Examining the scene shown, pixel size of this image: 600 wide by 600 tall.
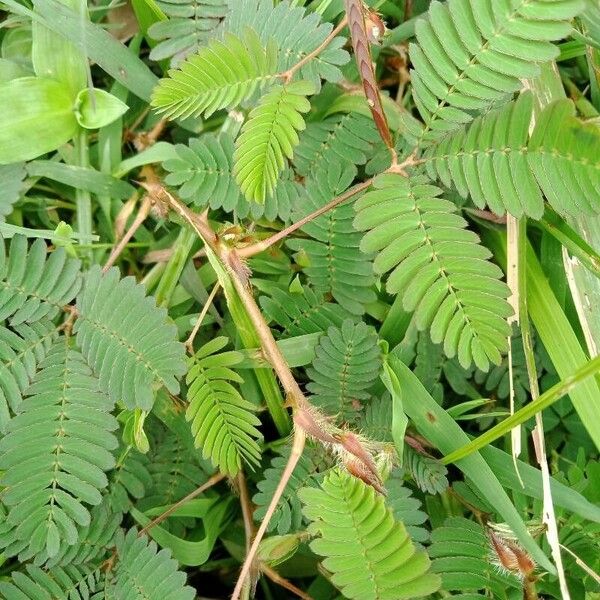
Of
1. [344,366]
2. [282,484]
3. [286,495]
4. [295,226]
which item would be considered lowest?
[286,495]

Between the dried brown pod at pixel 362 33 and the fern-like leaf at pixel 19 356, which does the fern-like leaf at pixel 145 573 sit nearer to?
the fern-like leaf at pixel 19 356

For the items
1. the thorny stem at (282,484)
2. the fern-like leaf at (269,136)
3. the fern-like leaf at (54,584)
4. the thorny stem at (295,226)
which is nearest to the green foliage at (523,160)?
the thorny stem at (295,226)

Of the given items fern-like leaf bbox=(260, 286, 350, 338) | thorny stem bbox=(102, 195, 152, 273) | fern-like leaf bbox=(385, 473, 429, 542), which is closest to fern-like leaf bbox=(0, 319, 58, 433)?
thorny stem bbox=(102, 195, 152, 273)

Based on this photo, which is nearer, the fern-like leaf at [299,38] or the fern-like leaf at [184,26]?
the fern-like leaf at [299,38]

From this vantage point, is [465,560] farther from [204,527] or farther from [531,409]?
[204,527]

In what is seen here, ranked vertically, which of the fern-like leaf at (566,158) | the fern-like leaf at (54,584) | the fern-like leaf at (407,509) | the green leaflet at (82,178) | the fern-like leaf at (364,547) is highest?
the fern-like leaf at (566,158)

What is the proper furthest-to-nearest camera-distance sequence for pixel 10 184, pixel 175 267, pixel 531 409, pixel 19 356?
pixel 175 267 < pixel 10 184 < pixel 19 356 < pixel 531 409

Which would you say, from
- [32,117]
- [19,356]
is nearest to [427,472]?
[19,356]
